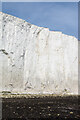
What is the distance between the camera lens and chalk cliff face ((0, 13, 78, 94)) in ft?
76.7

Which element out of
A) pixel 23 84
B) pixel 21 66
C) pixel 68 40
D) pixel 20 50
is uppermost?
pixel 68 40

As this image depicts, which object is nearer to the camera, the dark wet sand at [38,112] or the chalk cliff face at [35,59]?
the dark wet sand at [38,112]

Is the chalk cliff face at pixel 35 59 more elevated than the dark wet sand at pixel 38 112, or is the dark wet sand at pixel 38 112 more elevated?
the chalk cliff face at pixel 35 59

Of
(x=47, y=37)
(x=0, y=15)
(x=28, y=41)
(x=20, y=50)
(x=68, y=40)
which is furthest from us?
(x=68, y=40)

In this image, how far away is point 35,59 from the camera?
27438 millimetres

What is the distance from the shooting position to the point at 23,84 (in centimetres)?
2438

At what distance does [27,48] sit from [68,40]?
8554mm

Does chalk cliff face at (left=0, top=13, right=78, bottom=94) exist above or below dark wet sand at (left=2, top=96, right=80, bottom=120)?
above

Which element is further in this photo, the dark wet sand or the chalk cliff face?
the chalk cliff face

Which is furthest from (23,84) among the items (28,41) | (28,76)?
(28,41)

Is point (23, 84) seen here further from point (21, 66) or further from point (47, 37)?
point (47, 37)

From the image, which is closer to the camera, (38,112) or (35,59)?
(38,112)

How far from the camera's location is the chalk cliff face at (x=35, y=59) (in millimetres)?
23391

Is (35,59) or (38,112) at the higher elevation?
(35,59)
